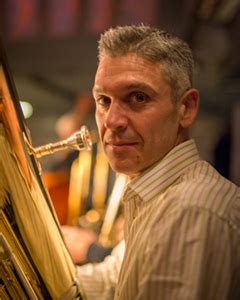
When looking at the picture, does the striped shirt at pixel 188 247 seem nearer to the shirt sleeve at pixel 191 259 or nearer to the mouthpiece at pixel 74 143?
the shirt sleeve at pixel 191 259

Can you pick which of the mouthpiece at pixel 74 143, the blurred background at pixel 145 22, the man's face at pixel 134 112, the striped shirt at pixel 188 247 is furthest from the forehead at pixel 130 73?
the blurred background at pixel 145 22

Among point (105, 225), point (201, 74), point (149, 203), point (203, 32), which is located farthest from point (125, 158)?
point (201, 74)

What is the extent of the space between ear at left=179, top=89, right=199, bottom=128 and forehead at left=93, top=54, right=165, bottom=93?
0.09 metres

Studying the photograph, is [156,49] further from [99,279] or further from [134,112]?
[99,279]

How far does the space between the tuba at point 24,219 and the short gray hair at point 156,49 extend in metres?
0.20

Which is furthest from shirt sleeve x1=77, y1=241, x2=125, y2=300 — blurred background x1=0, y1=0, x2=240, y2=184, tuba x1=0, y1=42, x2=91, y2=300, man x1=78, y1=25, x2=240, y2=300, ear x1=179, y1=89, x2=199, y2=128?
blurred background x1=0, y1=0, x2=240, y2=184

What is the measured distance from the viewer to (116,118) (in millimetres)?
1194

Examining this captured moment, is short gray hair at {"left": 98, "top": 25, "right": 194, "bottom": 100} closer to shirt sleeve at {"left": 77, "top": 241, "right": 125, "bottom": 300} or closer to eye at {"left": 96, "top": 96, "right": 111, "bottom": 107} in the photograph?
eye at {"left": 96, "top": 96, "right": 111, "bottom": 107}

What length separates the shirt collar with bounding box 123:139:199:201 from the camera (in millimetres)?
1198

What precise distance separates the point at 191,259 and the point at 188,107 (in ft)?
1.28

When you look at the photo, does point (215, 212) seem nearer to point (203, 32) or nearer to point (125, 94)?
point (125, 94)

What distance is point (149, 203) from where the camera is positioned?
119 cm

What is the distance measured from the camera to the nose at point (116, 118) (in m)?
1.19

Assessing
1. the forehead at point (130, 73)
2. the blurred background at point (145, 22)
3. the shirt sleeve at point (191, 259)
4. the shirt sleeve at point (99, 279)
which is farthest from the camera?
the blurred background at point (145, 22)
